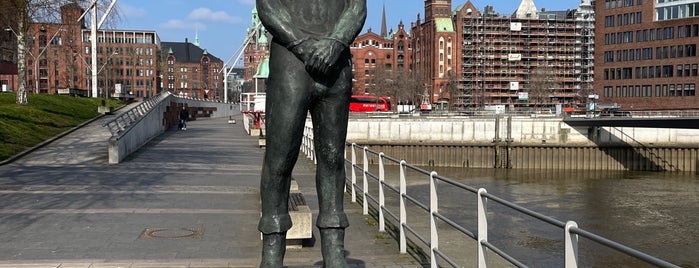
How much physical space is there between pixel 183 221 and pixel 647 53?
9496cm

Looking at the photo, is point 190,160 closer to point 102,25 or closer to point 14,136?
point 14,136

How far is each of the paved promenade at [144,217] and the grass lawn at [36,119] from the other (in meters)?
3.30

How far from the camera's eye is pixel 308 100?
491cm

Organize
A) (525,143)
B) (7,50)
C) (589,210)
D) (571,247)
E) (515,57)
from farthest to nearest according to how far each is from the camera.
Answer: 1. (515,57)
2. (525,143)
3. (7,50)
4. (589,210)
5. (571,247)

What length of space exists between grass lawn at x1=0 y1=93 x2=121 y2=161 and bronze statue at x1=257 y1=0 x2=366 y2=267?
19662 mm

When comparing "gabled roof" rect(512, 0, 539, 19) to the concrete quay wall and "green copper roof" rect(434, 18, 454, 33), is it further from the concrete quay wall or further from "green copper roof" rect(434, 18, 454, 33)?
the concrete quay wall

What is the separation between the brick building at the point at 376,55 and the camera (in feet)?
463

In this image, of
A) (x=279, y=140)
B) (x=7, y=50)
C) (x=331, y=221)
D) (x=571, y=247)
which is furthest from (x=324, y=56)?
(x=7, y=50)

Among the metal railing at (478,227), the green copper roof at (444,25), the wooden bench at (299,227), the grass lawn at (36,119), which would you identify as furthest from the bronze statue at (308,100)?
the green copper roof at (444,25)

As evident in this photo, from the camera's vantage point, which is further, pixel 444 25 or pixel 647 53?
pixel 444 25

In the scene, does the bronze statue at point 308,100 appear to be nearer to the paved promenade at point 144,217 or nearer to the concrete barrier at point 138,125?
the paved promenade at point 144,217

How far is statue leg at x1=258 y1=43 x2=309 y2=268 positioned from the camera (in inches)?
191

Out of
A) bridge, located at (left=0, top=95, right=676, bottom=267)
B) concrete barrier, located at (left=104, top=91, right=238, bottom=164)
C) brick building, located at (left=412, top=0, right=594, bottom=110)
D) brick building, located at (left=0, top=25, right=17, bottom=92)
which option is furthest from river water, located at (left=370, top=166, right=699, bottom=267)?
brick building, located at (left=412, top=0, right=594, bottom=110)

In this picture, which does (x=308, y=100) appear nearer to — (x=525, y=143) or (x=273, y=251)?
(x=273, y=251)
